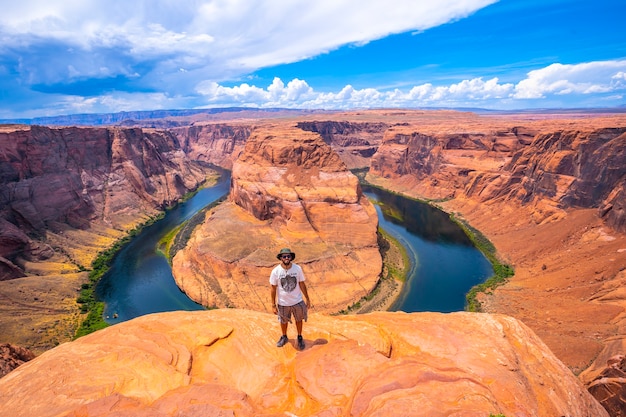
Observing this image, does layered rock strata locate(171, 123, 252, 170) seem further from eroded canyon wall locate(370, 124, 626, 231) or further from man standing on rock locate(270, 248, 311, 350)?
man standing on rock locate(270, 248, 311, 350)

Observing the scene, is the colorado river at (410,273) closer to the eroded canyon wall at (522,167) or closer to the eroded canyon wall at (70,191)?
the eroded canyon wall at (70,191)

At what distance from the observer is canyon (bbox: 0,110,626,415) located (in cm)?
3438

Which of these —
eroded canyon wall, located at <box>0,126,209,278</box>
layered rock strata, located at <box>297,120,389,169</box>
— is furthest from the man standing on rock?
layered rock strata, located at <box>297,120,389,169</box>

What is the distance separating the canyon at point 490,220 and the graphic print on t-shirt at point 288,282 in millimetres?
4997

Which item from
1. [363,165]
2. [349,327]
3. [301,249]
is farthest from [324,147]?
[363,165]

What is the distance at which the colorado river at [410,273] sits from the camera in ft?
148

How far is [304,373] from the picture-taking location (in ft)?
31.0

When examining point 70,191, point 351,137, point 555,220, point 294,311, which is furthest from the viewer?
point 351,137

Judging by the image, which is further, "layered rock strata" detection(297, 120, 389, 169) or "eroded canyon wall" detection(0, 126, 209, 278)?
"layered rock strata" detection(297, 120, 389, 169)

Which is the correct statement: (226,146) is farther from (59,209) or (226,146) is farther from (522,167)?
(522,167)

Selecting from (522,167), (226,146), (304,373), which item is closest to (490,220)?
(522,167)

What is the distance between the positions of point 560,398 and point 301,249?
4276 centimetres

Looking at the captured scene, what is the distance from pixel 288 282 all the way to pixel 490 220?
72980 millimetres

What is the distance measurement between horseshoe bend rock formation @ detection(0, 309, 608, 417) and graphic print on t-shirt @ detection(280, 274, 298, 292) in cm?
221
